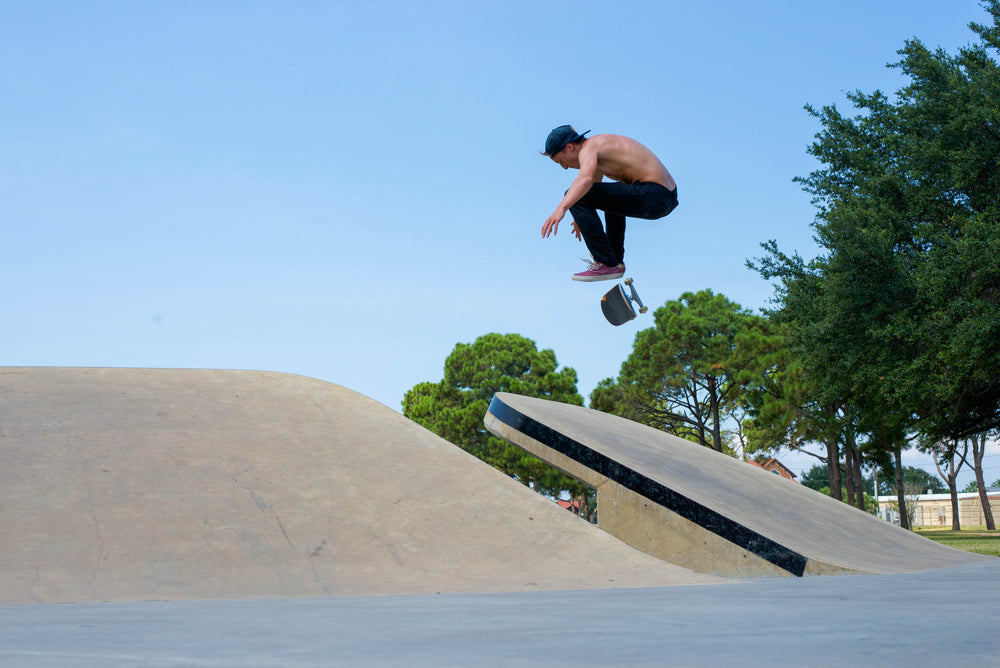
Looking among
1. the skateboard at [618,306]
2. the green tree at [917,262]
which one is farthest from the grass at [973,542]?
the skateboard at [618,306]

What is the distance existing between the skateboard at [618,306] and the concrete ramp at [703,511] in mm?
2252

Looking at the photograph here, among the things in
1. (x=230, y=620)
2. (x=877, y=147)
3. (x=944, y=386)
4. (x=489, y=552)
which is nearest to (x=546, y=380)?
(x=877, y=147)

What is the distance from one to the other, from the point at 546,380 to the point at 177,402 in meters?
32.5

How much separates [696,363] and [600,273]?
31.8 metres

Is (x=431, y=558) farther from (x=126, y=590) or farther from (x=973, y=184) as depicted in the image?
(x=973, y=184)

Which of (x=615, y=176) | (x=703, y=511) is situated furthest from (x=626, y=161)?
(x=703, y=511)

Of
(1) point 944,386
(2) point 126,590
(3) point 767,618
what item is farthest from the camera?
(1) point 944,386

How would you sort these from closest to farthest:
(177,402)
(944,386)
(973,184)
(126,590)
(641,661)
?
(641,661) < (126,590) < (177,402) < (944,386) < (973,184)

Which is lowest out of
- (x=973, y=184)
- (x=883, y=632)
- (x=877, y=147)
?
(x=883, y=632)

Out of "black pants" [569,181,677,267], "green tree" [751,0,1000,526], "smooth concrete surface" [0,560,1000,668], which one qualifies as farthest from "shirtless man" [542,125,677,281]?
"green tree" [751,0,1000,526]

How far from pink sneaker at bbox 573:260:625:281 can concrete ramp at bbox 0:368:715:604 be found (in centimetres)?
263

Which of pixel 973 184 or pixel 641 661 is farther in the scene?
pixel 973 184

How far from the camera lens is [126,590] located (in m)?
6.34

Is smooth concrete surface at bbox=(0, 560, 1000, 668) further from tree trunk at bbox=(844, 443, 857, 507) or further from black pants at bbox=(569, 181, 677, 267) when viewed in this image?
tree trunk at bbox=(844, 443, 857, 507)
